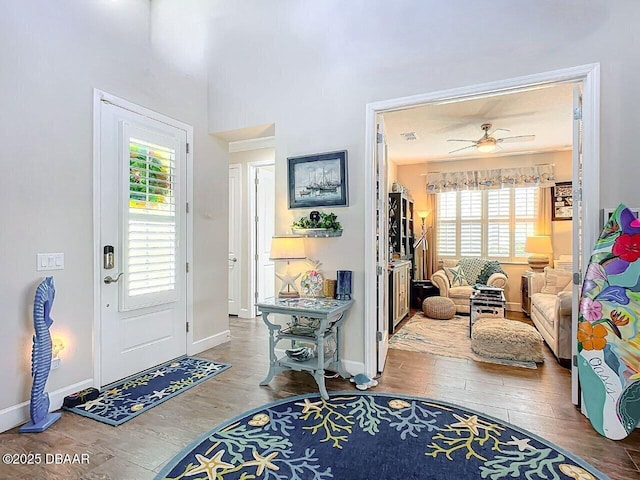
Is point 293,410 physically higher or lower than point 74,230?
lower

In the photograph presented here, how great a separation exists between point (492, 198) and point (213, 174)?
Answer: 5045mm

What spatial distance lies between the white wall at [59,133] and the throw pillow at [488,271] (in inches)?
213

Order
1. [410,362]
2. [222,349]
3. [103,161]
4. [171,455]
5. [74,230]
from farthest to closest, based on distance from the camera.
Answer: [222,349] → [410,362] → [103,161] → [74,230] → [171,455]

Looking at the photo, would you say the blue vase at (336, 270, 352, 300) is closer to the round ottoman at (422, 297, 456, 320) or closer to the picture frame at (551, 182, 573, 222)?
the round ottoman at (422, 297, 456, 320)

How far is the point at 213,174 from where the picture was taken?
4.07 meters

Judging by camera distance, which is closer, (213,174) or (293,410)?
(293,410)

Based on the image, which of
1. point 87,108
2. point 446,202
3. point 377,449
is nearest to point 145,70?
point 87,108

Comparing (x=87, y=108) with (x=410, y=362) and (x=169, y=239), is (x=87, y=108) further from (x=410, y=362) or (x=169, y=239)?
(x=410, y=362)

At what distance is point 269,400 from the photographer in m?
2.70

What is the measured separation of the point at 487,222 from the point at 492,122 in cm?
237

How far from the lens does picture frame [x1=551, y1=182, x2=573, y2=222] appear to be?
19.4ft

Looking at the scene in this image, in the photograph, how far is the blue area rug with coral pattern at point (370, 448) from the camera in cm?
187

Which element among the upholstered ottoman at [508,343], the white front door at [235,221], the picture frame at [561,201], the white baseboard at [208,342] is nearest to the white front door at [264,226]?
the white front door at [235,221]

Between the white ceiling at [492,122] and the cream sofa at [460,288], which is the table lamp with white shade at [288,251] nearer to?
the white ceiling at [492,122]
